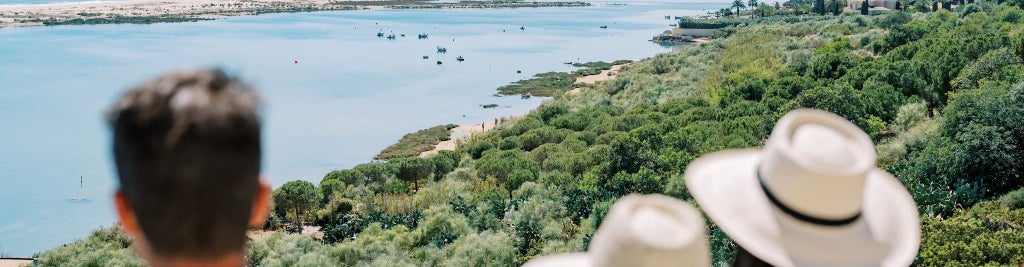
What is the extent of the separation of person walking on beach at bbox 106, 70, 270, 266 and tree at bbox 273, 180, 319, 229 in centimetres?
2197

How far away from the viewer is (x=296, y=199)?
22.8 m

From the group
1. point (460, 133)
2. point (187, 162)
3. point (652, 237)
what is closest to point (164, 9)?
point (460, 133)

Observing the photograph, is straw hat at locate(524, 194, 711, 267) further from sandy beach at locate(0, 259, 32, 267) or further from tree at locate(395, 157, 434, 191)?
tree at locate(395, 157, 434, 191)

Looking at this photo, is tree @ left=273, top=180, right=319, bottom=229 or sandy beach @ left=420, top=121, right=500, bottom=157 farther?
sandy beach @ left=420, top=121, right=500, bottom=157

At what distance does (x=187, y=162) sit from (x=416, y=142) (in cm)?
3375

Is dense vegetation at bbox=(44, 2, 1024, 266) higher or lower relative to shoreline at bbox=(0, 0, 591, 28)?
lower

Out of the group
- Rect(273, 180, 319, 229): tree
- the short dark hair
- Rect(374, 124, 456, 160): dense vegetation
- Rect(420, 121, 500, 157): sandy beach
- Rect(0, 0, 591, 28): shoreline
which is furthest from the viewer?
Rect(0, 0, 591, 28): shoreline

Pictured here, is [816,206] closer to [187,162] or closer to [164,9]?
[187,162]

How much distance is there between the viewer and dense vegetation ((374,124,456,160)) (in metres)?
32.4

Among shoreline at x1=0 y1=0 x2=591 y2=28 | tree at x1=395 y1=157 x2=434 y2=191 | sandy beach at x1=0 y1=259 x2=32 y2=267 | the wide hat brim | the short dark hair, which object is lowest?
sandy beach at x1=0 y1=259 x2=32 y2=267

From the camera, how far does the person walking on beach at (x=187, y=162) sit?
1.28m

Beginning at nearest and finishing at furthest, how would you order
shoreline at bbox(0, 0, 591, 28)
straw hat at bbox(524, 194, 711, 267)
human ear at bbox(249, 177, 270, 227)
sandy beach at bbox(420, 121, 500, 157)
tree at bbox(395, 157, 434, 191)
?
human ear at bbox(249, 177, 270, 227) → straw hat at bbox(524, 194, 711, 267) → tree at bbox(395, 157, 434, 191) → sandy beach at bbox(420, 121, 500, 157) → shoreline at bbox(0, 0, 591, 28)

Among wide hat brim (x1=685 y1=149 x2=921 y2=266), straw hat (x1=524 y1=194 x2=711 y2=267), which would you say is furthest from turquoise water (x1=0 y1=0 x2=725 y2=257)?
wide hat brim (x1=685 y1=149 x2=921 y2=266)

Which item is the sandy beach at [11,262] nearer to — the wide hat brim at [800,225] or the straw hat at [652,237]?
the wide hat brim at [800,225]
